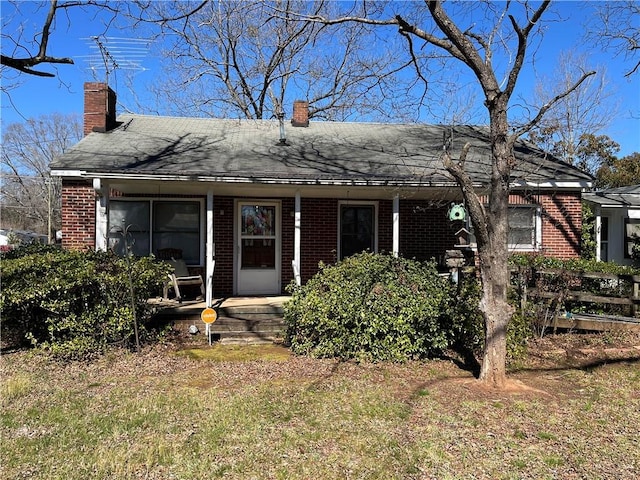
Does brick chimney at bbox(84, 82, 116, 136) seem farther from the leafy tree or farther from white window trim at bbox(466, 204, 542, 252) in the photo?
the leafy tree

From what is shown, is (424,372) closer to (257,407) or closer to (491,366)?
(491,366)

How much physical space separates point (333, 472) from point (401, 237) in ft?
26.1

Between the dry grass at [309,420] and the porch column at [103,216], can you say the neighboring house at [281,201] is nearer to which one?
the porch column at [103,216]

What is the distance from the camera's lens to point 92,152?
31.0 ft

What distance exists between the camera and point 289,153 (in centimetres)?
1028

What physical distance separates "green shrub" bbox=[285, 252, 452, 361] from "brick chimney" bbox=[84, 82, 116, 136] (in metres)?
7.21

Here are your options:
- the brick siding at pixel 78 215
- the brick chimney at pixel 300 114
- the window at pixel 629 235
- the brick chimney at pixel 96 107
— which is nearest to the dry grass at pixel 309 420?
the brick siding at pixel 78 215

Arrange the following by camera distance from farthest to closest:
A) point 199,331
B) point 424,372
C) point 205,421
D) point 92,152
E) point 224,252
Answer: point 224,252 → point 92,152 → point 199,331 → point 424,372 → point 205,421

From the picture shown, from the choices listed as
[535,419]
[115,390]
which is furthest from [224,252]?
[535,419]

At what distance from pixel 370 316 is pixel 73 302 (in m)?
4.07

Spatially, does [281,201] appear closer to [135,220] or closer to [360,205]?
[360,205]

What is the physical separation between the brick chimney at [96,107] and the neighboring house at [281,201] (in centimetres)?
2

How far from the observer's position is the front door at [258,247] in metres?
10.7

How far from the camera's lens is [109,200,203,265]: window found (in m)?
10.4
